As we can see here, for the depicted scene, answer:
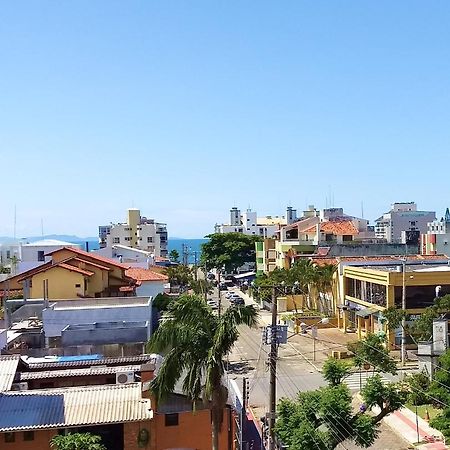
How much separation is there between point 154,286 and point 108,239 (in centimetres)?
8237

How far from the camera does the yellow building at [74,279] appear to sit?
44906 mm

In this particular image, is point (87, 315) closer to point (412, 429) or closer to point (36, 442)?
point (36, 442)

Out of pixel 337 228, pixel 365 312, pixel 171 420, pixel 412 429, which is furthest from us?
pixel 337 228

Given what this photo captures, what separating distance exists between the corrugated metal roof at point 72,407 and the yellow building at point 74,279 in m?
24.3

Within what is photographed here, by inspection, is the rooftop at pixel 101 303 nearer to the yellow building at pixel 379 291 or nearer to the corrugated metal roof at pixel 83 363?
the corrugated metal roof at pixel 83 363

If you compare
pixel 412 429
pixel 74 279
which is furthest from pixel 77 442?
pixel 74 279

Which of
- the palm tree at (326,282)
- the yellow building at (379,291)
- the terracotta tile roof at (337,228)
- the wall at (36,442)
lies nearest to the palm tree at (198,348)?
the wall at (36,442)

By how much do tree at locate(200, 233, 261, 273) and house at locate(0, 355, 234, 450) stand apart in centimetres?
7142

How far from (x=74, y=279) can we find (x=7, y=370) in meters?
23.4

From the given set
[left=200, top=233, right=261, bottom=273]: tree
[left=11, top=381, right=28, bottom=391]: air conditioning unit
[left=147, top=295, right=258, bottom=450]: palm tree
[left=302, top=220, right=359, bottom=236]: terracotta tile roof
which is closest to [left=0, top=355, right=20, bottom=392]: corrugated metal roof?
Answer: [left=11, top=381, right=28, bottom=391]: air conditioning unit

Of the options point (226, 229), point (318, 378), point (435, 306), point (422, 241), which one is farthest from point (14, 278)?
point (226, 229)

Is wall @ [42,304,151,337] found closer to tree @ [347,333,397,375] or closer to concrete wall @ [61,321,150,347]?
concrete wall @ [61,321,150,347]

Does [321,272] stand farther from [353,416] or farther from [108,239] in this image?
[108,239]

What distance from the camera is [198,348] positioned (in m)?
18.3
